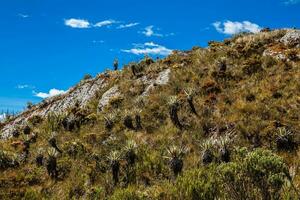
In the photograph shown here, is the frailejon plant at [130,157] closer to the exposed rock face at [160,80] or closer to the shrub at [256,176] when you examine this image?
the shrub at [256,176]

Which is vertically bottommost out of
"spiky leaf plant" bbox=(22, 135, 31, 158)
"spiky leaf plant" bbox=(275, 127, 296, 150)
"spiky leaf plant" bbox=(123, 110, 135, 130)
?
"spiky leaf plant" bbox=(275, 127, 296, 150)

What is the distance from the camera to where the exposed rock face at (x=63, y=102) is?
4175cm

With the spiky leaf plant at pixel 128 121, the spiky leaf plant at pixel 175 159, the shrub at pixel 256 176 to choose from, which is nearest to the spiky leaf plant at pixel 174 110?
the spiky leaf plant at pixel 128 121

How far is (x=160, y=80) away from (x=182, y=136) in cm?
1089

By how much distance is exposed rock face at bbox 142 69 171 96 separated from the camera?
3484 cm

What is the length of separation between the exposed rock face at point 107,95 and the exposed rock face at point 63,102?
2521mm

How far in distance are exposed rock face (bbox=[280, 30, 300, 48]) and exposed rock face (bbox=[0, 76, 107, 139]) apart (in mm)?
16562

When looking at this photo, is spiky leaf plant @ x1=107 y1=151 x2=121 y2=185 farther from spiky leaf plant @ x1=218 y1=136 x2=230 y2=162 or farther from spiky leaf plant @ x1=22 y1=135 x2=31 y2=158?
spiky leaf plant @ x1=22 y1=135 x2=31 y2=158

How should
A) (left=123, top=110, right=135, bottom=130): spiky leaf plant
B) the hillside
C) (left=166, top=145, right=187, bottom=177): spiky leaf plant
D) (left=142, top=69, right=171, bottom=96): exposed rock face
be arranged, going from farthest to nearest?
1. (left=142, top=69, right=171, bottom=96): exposed rock face
2. (left=123, top=110, right=135, bottom=130): spiky leaf plant
3. (left=166, top=145, right=187, bottom=177): spiky leaf plant
4. the hillside

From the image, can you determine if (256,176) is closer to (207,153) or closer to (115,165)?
(207,153)

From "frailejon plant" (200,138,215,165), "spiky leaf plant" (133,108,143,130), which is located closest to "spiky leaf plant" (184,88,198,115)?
"spiky leaf plant" (133,108,143,130)

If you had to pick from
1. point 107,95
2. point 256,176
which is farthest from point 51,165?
point 256,176

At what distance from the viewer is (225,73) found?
32156mm

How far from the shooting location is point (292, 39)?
36031 mm
